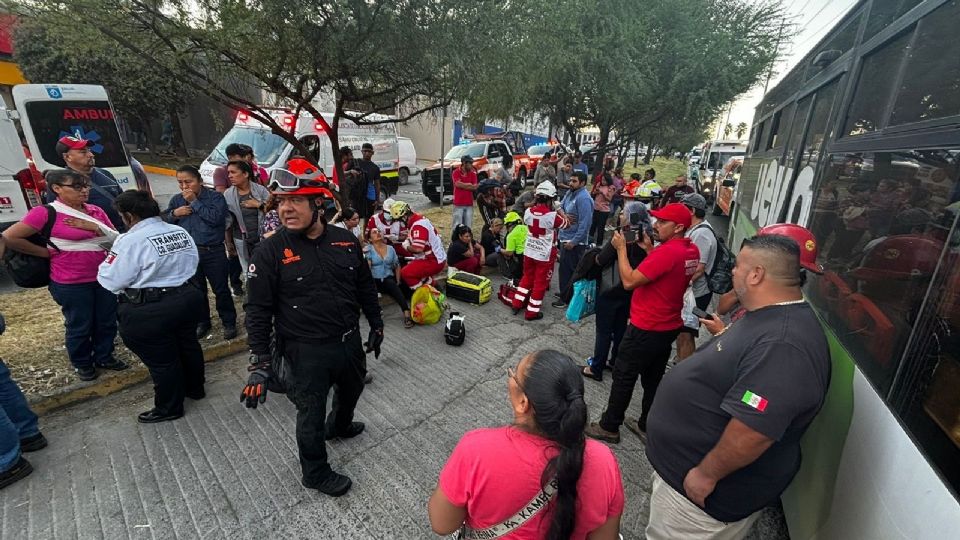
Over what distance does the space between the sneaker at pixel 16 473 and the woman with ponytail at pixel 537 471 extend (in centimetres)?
329

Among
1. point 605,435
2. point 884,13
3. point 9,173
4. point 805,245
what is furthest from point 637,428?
point 9,173

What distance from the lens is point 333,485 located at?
280 centimetres

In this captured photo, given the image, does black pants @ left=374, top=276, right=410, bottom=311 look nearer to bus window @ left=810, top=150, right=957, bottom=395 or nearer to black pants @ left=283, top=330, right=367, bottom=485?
black pants @ left=283, top=330, right=367, bottom=485

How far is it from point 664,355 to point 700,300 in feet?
4.71

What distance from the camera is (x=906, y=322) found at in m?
1.74

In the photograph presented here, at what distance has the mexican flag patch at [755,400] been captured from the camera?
1543 mm

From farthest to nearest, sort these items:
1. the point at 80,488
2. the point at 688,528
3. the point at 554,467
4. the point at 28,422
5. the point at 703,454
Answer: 1. the point at 28,422
2. the point at 80,488
3. the point at 688,528
4. the point at 703,454
5. the point at 554,467

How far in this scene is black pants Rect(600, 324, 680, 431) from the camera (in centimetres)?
310

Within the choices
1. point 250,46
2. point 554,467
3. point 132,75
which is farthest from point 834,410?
point 132,75

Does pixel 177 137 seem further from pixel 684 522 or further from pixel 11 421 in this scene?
pixel 684 522

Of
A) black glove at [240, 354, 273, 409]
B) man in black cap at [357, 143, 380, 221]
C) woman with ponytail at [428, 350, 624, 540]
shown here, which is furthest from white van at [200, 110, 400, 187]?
woman with ponytail at [428, 350, 624, 540]

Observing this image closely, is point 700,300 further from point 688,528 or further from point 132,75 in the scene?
point 132,75

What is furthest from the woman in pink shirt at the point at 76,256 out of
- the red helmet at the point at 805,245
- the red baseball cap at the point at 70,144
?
the red helmet at the point at 805,245

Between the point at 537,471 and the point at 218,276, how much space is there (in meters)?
4.48
